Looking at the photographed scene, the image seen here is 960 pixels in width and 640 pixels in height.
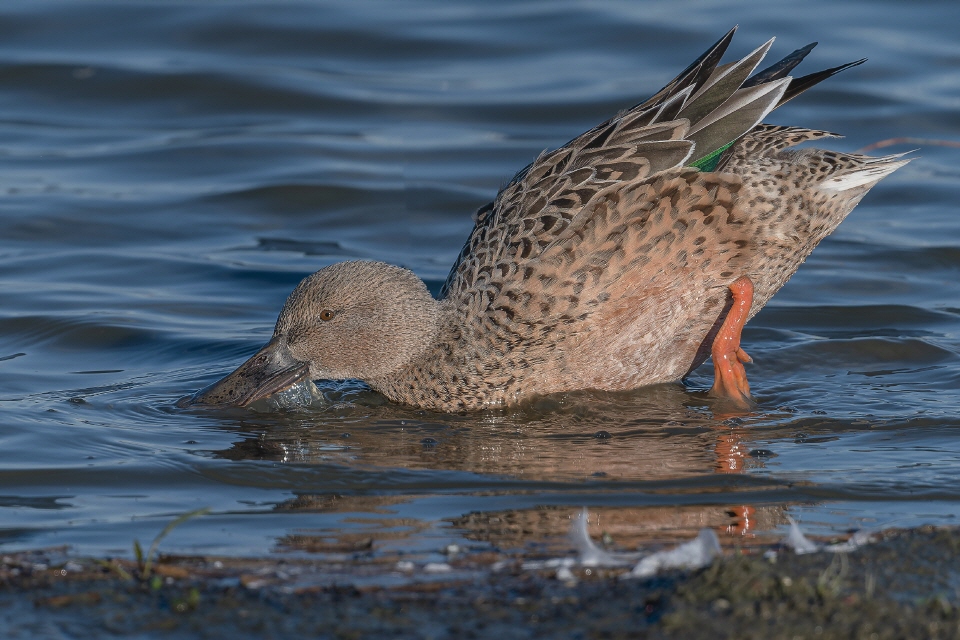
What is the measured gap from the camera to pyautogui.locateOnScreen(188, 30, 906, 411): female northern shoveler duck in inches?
230

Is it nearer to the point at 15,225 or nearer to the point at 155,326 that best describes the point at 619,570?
the point at 155,326

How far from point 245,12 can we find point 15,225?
16.9ft

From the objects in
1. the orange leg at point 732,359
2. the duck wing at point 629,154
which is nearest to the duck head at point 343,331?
the duck wing at point 629,154

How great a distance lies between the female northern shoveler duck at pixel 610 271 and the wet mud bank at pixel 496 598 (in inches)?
86.0

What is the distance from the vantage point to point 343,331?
6.31 meters

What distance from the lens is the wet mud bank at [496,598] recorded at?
3.24m

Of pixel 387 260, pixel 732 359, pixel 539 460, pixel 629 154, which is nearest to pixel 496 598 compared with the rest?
pixel 539 460

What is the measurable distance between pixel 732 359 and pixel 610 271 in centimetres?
87

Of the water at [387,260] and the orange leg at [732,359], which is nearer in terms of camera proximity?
the water at [387,260]

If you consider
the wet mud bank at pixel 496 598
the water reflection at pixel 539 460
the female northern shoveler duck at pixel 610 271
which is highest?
the female northern shoveler duck at pixel 610 271

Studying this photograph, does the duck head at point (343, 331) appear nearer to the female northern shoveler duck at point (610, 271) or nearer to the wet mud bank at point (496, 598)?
the female northern shoveler duck at point (610, 271)

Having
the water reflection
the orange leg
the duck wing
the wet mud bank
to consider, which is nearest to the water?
the water reflection

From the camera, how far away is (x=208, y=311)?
7996mm

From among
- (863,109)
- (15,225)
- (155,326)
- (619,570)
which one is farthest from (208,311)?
(863,109)
